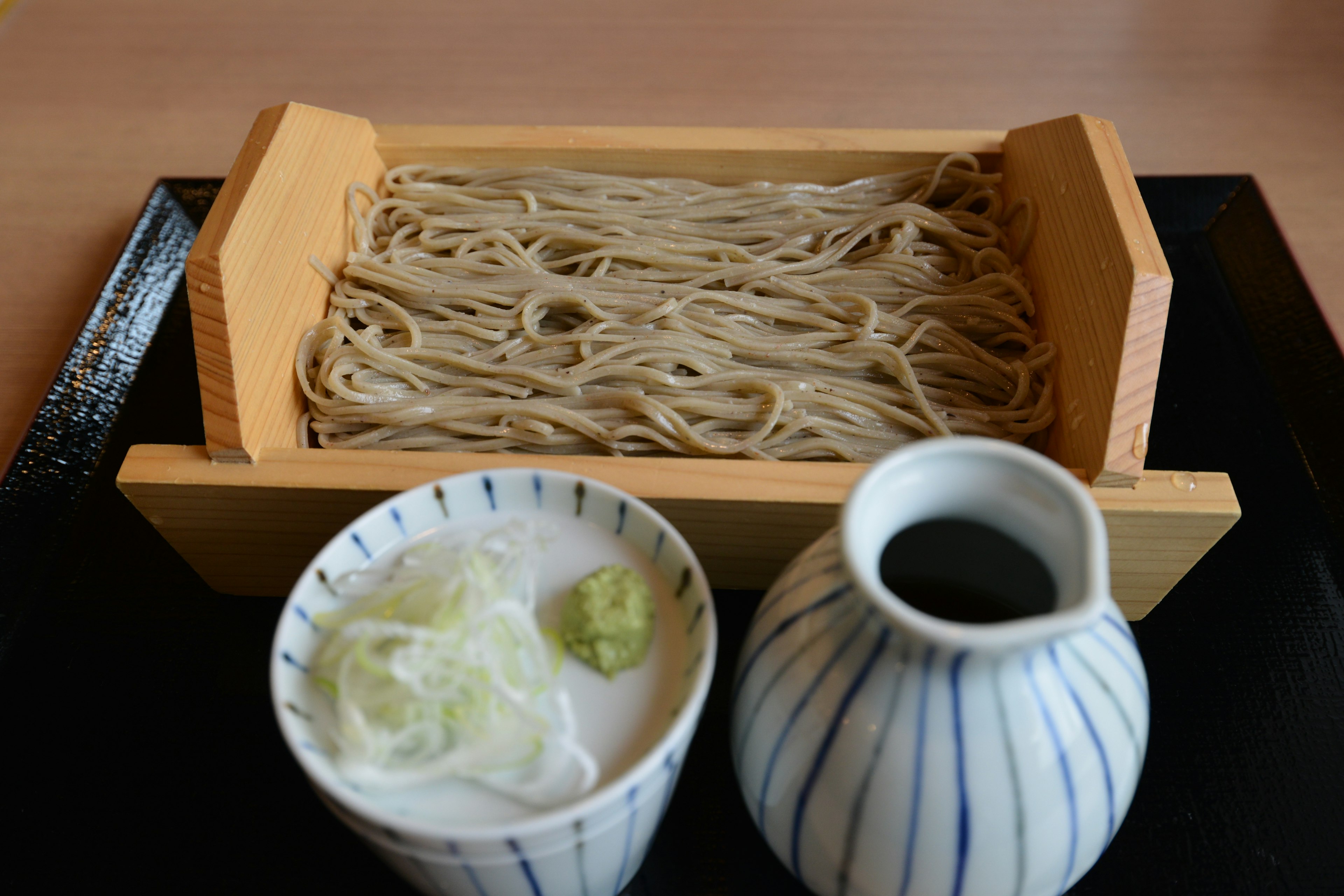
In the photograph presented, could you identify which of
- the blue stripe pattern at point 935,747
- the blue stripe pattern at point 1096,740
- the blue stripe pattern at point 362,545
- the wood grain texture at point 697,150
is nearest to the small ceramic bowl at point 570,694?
the blue stripe pattern at point 362,545

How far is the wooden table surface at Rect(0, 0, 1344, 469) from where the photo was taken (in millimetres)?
2461

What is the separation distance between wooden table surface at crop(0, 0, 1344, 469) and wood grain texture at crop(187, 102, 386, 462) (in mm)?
997

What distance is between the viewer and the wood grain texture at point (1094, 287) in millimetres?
1233

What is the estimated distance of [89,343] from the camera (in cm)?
179

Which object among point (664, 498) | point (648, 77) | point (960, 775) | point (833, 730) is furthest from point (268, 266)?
point (648, 77)

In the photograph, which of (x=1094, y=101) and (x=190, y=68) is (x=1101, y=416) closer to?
(x=1094, y=101)

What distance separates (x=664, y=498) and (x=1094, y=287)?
772 mm

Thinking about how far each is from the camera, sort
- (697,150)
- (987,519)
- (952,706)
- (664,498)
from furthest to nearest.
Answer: (697,150) < (664,498) < (987,519) < (952,706)

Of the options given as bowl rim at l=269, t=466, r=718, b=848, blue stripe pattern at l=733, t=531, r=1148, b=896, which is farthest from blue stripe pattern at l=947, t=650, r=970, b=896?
bowl rim at l=269, t=466, r=718, b=848

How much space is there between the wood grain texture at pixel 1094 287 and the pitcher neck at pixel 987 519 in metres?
0.46

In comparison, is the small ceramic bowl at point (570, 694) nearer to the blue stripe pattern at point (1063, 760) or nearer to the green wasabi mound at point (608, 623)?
the green wasabi mound at point (608, 623)

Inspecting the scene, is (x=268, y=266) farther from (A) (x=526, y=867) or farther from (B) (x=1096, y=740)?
(B) (x=1096, y=740)

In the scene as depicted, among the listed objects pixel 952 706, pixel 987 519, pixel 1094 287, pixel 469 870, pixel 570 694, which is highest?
pixel 1094 287

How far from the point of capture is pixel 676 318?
1546 mm
